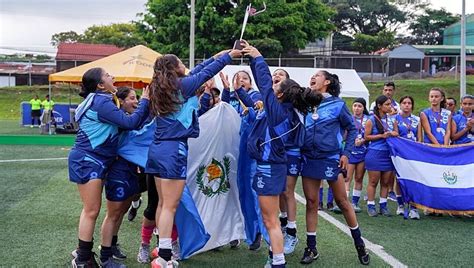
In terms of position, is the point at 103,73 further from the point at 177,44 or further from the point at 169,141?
the point at 177,44

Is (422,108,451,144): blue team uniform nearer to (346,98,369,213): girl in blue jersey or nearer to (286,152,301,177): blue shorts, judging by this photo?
(346,98,369,213): girl in blue jersey

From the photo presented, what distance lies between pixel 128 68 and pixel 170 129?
13.7 metres

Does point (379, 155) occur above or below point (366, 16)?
below

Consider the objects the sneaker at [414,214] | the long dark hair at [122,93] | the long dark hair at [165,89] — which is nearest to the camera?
the long dark hair at [165,89]

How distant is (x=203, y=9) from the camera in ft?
112

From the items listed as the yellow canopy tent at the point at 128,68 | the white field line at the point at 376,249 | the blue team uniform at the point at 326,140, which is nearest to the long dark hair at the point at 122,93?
the blue team uniform at the point at 326,140

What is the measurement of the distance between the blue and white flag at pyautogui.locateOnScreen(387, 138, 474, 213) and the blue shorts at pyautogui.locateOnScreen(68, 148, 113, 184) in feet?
14.7

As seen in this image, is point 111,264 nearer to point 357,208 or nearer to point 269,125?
point 269,125

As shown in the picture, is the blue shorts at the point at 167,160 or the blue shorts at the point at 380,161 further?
the blue shorts at the point at 380,161

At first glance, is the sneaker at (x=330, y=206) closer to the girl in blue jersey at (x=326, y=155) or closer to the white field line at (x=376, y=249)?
the white field line at (x=376, y=249)

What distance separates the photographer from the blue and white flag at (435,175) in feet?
24.8

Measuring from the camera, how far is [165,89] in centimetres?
465

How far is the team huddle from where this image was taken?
4723 millimetres

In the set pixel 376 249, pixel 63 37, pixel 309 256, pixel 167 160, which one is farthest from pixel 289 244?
pixel 63 37
